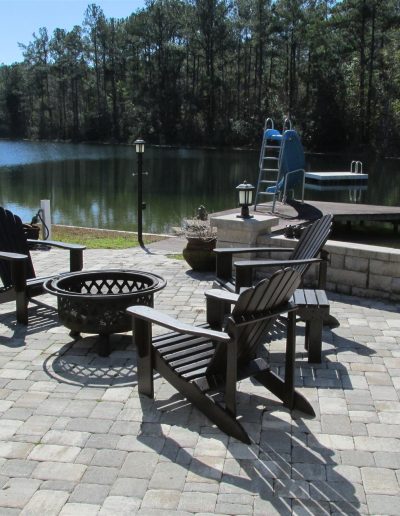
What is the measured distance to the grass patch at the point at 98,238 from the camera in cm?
882

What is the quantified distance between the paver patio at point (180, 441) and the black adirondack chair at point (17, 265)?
42cm

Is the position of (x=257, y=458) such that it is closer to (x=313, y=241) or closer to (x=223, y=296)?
(x=223, y=296)

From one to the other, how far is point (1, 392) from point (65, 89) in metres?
62.8

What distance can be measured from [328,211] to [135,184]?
13.8 m

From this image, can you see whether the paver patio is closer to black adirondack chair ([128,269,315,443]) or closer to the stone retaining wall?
black adirondack chair ([128,269,315,443])

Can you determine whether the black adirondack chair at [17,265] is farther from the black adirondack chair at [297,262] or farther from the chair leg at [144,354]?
the chair leg at [144,354]

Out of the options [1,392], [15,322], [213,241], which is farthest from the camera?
[213,241]

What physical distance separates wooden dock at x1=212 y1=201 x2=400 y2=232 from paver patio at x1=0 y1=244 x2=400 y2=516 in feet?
15.4

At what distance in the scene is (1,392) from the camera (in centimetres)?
335

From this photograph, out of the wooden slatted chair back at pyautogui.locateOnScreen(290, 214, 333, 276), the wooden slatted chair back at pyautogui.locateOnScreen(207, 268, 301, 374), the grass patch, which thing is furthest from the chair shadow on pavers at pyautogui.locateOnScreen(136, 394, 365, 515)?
the grass patch

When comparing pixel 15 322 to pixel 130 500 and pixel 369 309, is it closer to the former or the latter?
pixel 130 500

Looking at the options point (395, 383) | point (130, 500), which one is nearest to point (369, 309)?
point (395, 383)

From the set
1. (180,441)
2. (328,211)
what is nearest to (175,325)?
(180,441)

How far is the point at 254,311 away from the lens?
282 cm
